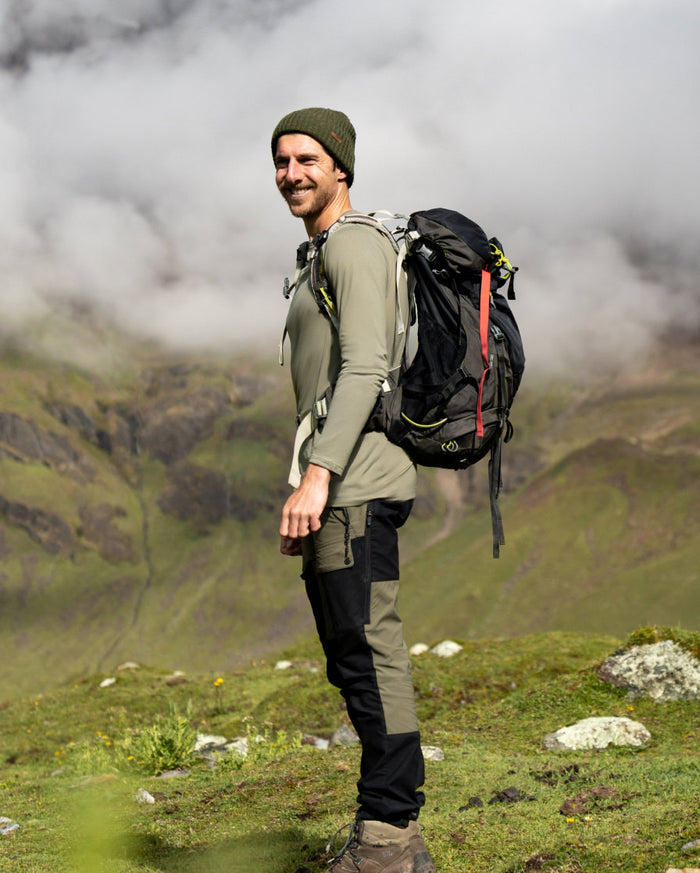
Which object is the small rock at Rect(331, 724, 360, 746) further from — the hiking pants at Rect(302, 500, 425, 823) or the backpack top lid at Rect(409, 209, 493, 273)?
the backpack top lid at Rect(409, 209, 493, 273)

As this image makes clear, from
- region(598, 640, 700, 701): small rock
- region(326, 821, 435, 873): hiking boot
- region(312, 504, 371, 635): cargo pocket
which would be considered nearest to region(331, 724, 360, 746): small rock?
region(598, 640, 700, 701): small rock

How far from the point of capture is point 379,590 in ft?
16.0

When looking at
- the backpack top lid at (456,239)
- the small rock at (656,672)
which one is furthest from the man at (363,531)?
the small rock at (656,672)

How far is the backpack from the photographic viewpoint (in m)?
4.96

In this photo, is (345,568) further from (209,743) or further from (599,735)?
(209,743)

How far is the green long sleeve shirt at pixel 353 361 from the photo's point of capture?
4.71 m

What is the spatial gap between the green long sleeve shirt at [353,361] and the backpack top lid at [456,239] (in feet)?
0.92

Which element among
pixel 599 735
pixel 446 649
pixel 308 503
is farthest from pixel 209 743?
pixel 308 503

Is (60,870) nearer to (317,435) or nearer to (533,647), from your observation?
(317,435)

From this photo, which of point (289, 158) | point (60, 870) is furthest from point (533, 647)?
point (289, 158)

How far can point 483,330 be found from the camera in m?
4.98

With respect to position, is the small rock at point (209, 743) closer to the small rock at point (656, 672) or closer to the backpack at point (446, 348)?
the small rock at point (656, 672)

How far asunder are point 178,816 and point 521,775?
3.41 meters

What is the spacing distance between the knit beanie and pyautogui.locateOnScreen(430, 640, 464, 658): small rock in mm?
14327
